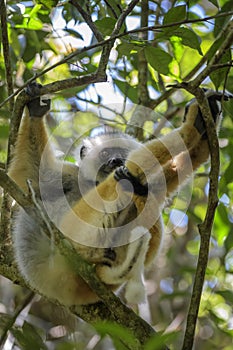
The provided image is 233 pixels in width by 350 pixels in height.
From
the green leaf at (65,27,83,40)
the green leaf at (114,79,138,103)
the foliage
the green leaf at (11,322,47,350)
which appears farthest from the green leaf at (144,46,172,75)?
the green leaf at (11,322,47,350)

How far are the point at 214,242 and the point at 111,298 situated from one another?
3765 millimetres

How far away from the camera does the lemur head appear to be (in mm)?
4988

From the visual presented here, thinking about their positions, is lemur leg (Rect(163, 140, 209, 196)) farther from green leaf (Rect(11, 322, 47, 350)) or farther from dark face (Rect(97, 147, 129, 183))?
green leaf (Rect(11, 322, 47, 350))

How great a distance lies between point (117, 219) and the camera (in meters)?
4.14

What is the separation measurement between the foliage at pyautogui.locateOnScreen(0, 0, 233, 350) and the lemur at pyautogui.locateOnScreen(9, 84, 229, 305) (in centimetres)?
30

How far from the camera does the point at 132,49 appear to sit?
154 inches

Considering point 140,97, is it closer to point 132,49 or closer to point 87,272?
point 132,49

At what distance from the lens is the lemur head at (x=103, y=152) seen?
4.99 meters

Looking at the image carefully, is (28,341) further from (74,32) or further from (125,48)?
(74,32)

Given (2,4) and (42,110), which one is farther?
(42,110)

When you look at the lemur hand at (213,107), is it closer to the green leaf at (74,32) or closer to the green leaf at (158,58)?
the green leaf at (158,58)

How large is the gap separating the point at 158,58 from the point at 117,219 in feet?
3.69

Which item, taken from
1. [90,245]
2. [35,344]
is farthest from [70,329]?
[35,344]

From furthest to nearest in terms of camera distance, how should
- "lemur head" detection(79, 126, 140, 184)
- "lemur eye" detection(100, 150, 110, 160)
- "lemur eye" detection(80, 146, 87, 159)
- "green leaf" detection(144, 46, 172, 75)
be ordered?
Result: "lemur eye" detection(80, 146, 87, 159) < "lemur eye" detection(100, 150, 110, 160) < "lemur head" detection(79, 126, 140, 184) < "green leaf" detection(144, 46, 172, 75)
